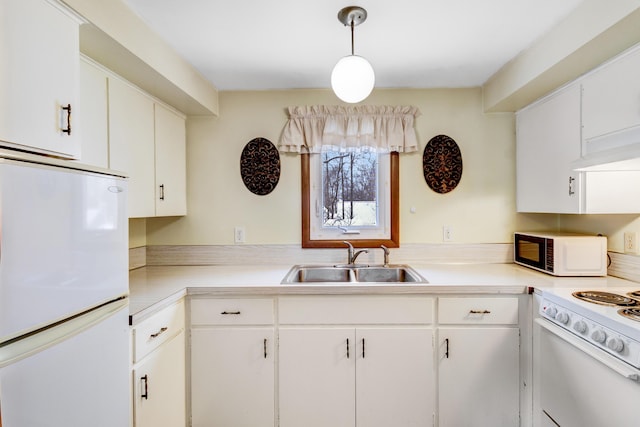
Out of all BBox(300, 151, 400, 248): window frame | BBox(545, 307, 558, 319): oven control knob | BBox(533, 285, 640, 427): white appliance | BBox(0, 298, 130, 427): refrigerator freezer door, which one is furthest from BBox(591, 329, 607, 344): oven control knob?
BBox(0, 298, 130, 427): refrigerator freezer door

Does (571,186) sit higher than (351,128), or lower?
lower

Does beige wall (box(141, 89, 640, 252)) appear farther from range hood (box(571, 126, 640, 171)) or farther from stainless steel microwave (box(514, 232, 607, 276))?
range hood (box(571, 126, 640, 171))

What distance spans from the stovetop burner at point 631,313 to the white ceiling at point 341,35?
1328 mm

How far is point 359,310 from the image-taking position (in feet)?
6.06

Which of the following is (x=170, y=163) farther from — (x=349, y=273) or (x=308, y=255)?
(x=349, y=273)

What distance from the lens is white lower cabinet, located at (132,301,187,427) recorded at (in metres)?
1.42

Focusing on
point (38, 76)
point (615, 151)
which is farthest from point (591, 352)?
point (38, 76)

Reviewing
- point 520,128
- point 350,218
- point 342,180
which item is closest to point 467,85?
point 520,128

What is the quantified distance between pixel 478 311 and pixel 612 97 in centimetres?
123

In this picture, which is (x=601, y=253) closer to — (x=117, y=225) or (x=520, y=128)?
(x=520, y=128)

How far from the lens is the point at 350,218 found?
8.30 feet

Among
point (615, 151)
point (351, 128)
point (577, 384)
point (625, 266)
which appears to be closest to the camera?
point (615, 151)

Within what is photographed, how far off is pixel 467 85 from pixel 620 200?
3.92 feet

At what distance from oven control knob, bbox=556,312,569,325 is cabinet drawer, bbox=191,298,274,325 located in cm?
141
